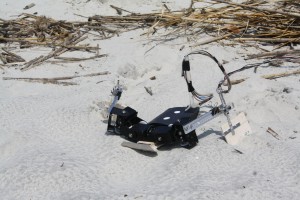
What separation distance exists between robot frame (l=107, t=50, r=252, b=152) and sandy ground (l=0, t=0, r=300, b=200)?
0.08 meters

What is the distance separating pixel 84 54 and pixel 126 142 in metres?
2.66

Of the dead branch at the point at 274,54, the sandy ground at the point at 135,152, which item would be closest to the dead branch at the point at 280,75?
the sandy ground at the point at 135,152

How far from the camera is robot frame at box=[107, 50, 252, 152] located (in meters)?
3.49

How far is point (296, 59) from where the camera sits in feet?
17.0

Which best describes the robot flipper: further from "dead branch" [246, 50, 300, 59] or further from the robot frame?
"dead branch" [246, 50, 300, 59]

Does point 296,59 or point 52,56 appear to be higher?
point 296,59

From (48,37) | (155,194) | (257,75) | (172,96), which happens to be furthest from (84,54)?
(155,194)

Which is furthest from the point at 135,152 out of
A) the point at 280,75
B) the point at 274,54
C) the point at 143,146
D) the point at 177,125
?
the point at 274,54

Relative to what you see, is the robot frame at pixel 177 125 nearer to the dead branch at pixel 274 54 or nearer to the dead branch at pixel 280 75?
the dead branch at pixel 280 75

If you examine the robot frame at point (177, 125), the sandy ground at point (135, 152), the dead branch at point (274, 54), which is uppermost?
the dead branch at point (274, 54)

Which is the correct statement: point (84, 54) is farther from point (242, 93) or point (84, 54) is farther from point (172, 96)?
point (242, 93)

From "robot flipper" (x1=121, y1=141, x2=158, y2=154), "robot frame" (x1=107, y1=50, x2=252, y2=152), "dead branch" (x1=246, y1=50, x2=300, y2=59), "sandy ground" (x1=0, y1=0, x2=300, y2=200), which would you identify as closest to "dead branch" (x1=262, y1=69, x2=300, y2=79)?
"sandy ground" (x1=0, y1=0, x2=300, y2=200)

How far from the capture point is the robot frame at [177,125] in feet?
11.5

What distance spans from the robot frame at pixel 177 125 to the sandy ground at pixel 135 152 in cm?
8
